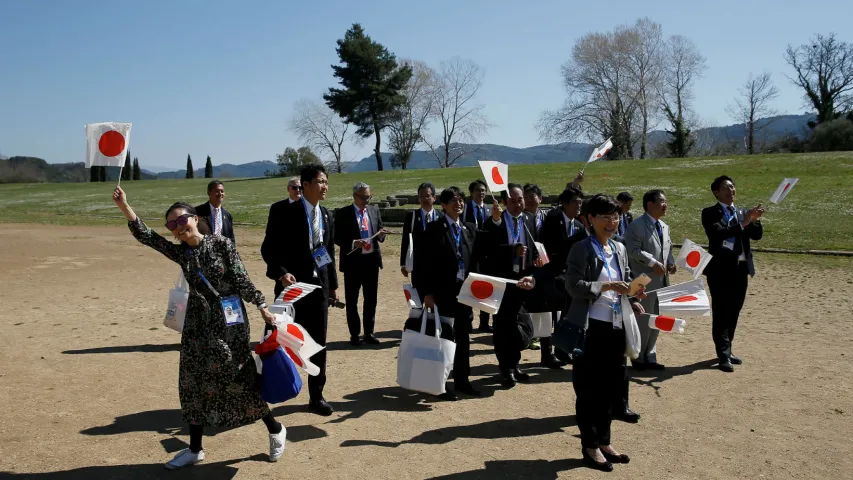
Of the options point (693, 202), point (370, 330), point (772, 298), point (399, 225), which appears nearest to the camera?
point (370, 330)

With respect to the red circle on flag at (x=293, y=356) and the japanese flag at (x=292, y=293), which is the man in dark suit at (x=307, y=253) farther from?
the red circle on flag at (x=293, y=356)

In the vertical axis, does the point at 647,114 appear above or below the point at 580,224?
above

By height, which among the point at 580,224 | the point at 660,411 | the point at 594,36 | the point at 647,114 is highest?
the point at 594,36

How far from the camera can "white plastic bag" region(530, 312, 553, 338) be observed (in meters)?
7.18

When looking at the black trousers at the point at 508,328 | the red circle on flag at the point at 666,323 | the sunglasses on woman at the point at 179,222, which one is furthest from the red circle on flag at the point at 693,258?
the sunglasses on woman at the point at 179,222

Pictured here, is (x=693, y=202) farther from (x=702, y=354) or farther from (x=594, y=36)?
(x=594, y=36)

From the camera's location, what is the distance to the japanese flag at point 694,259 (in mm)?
6758

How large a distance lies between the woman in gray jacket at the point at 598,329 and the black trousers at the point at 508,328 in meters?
1.94

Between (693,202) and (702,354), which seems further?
(693,202)

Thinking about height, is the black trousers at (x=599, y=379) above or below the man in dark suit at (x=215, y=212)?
below

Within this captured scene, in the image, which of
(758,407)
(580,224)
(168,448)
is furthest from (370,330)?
(758,407)

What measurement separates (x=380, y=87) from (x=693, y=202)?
39.5 m

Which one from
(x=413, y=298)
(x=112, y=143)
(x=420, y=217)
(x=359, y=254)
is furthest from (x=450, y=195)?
(x=112, y=143)

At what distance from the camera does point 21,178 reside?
216ft
